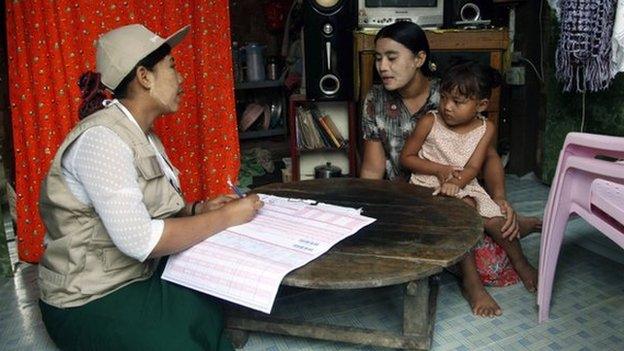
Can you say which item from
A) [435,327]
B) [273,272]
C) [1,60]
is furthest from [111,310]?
[1,60]

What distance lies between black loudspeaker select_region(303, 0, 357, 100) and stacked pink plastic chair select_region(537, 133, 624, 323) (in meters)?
1.47

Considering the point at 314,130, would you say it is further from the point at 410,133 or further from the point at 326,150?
the point at 410,133

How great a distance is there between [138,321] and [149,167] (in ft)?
1.16

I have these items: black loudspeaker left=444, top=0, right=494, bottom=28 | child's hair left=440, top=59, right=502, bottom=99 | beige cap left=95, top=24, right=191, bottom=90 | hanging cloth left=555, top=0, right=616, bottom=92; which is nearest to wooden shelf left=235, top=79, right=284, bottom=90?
black loudspeaker left=444, top=0, right=494, bottom=28

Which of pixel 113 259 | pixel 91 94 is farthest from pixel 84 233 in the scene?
pixel 91 94

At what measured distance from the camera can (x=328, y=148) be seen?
9.82 ft

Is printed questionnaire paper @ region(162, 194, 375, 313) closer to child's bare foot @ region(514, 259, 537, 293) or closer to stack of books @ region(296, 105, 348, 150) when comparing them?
child's bare foot @ region(514, 259, 537, 293)

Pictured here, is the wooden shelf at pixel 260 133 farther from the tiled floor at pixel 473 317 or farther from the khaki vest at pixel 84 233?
the khaki vest at pixel 84 233

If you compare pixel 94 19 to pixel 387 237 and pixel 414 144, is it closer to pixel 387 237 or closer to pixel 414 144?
pixel 414 144

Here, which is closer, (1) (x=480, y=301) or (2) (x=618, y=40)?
(1) (x=480, y=301)

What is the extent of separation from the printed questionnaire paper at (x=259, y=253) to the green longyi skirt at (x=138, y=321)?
105 mm

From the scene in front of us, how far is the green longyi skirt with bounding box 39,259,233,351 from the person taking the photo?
1.10m

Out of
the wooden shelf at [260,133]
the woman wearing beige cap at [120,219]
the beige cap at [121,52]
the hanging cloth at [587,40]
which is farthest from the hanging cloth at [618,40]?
the wooden shelf at [260,133]

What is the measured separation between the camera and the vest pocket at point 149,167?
1.13 meters
